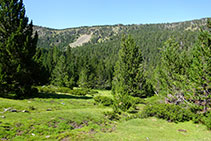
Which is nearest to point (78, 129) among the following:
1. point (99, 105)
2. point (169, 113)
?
point (169, 113)

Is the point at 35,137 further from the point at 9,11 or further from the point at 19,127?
the point at 9,11

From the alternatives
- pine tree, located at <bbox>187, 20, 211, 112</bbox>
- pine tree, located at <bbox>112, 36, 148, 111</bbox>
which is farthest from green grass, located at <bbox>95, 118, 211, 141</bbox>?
pine tree, located at <bbox>112, 36, 148, 111</bbox>

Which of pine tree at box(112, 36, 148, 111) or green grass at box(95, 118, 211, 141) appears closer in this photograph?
green grass at box(95, 118, 211, 141)

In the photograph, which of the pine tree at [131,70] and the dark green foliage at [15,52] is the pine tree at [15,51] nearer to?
the dark green foliage at [15,52]

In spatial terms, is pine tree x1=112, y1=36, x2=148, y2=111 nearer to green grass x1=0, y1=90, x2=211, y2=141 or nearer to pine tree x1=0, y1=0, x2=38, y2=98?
green grass x1=0, y1=90, x2=211, y2=141

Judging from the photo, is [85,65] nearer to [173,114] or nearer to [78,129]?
[173,114]

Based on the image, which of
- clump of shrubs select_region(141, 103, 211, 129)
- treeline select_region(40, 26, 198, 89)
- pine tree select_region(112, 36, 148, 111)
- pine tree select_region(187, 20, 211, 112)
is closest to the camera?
clump of shrubs select_region(141, 103, 211, 129)

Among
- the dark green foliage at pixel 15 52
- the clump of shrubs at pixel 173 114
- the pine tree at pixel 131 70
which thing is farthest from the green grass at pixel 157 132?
the pine tree at pixel 131 70

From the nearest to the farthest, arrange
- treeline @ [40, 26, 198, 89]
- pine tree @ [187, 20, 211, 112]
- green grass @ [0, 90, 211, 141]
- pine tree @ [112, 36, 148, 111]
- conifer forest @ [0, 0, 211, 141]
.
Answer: green grass @ [0, 90, 211, 141] → conifer forest @ [0, 0, 211, 141] → pine tree @ [187, 20, 211, 112] → pine tree @ [112, 36, 148, 111] → treeline @ [40, 26, 198, 89]

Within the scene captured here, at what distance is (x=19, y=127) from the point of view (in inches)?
420

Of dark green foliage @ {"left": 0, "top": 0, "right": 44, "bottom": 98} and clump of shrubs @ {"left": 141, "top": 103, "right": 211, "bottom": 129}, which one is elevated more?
dark green foliage @ {"left": 0, "top": 0, "right": 44, "bottom": 98}

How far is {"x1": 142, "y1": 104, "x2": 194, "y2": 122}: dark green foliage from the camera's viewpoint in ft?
56.3

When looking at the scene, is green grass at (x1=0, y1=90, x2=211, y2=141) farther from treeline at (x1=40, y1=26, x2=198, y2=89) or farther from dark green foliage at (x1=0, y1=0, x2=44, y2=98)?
treeline at (x1=40, y1=26, x2=198, y2=89)

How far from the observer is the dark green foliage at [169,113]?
17172 mm
